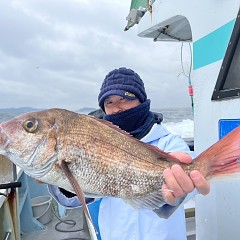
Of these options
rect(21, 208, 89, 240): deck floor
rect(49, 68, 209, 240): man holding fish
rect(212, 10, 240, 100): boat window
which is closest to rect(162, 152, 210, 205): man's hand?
rect(49, 68, 209, 240): man holding fish

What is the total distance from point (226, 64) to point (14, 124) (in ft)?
5.74

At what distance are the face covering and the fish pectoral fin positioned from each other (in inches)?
26.4

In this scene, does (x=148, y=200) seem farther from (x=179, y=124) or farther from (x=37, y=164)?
(x=179, y=124)

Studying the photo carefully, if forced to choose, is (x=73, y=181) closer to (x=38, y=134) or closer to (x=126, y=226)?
(x=38, y=134)

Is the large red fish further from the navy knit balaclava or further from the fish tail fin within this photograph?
the navy knit balaclava

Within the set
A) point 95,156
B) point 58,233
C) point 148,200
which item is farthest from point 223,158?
point 58,233

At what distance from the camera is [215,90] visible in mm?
2564

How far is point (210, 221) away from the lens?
2.67m

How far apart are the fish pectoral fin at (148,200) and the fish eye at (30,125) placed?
55 cm

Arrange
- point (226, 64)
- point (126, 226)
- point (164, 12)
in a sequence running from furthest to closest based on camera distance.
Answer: point (164, 12)
point (226, 64)
point (126, 226)

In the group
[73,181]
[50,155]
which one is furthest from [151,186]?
[50,155]

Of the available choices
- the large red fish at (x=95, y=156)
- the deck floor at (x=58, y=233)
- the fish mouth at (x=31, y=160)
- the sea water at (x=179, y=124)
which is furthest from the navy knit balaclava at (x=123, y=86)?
the sea water at (x=179, y=124)

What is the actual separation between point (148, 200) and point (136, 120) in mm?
725

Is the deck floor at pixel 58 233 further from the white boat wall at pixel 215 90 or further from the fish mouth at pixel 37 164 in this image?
the fish mouth at pixel 37 164
